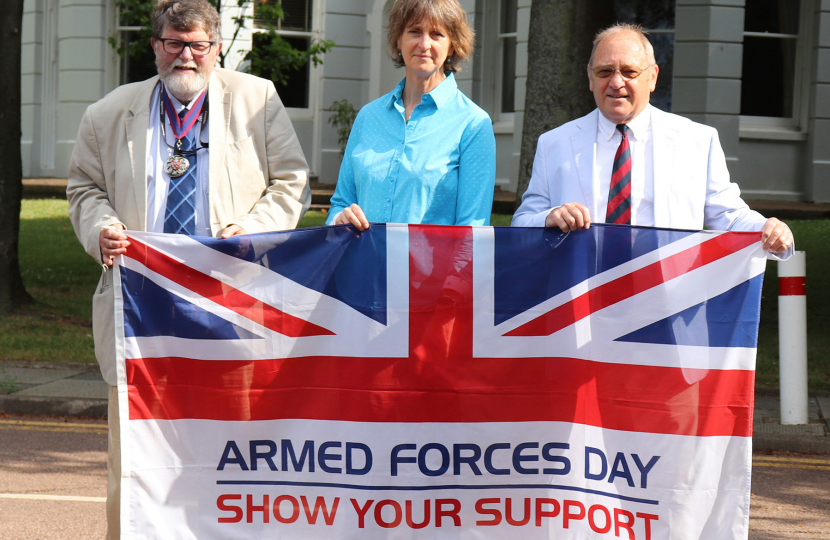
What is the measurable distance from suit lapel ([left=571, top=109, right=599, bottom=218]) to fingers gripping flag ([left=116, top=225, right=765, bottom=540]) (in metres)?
0.13

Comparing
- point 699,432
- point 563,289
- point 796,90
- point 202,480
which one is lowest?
point 202,480

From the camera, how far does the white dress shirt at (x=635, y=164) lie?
3.82 m

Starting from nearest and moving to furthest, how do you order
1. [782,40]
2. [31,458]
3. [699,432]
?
[699,432]
[31,458]
[782,40]

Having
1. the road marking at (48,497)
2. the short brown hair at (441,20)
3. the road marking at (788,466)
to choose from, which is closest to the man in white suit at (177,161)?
the short brown hair at (441,20)

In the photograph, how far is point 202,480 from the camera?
3916mm

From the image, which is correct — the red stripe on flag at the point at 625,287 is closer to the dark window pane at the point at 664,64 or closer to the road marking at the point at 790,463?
the road marking at the point at 790,463

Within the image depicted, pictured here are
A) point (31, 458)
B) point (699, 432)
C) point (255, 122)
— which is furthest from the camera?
point (31, 458)

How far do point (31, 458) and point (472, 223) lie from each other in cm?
387

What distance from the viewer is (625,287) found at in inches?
154

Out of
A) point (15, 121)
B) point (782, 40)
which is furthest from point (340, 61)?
point (15, 121)

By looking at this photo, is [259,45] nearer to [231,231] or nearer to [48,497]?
[48,497]

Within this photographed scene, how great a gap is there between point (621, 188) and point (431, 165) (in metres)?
0.75

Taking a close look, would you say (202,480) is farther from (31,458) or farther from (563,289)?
(31,458)

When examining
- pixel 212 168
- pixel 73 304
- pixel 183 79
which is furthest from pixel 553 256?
pixel 73 304
